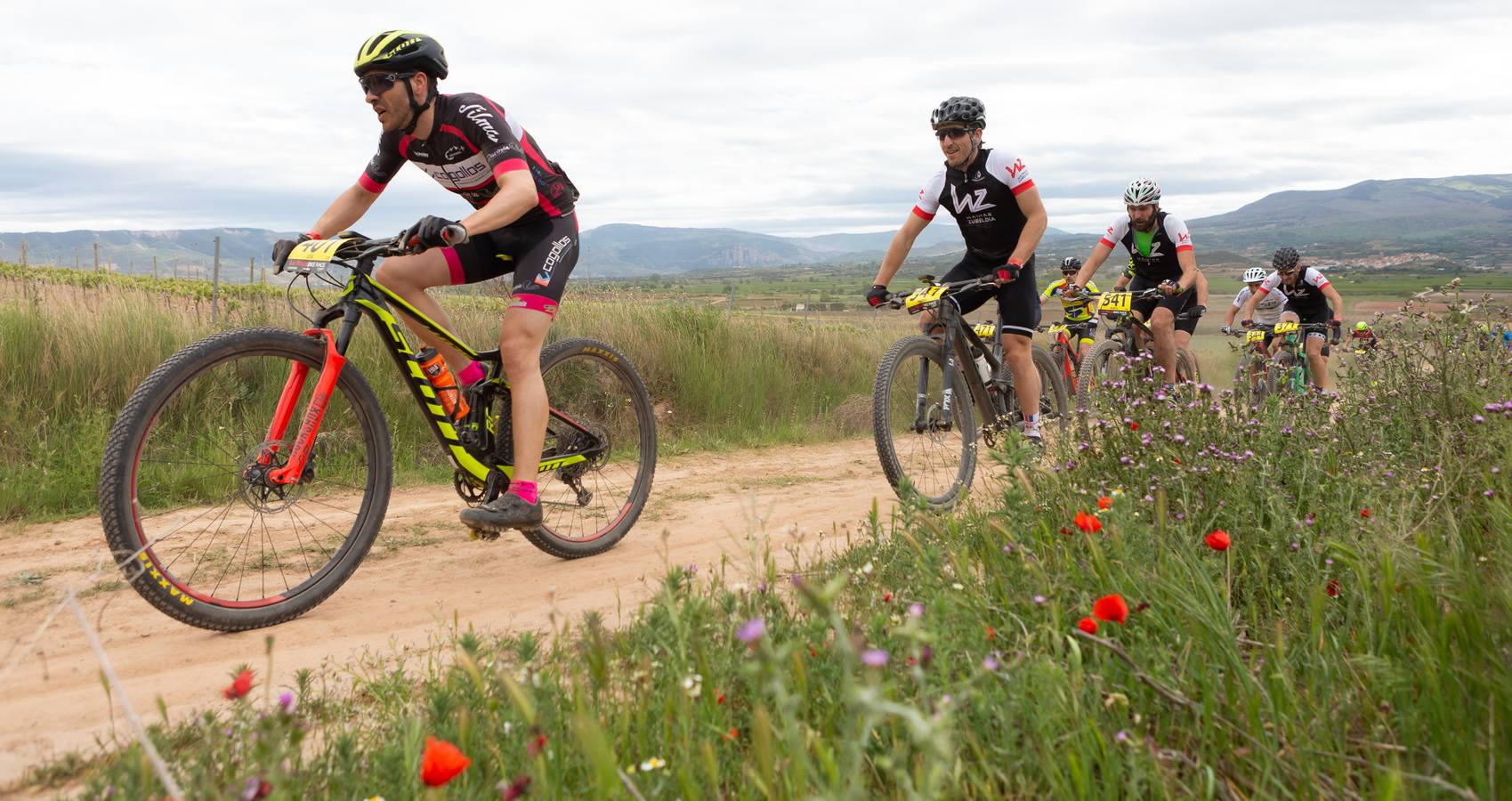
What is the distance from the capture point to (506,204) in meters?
4.16

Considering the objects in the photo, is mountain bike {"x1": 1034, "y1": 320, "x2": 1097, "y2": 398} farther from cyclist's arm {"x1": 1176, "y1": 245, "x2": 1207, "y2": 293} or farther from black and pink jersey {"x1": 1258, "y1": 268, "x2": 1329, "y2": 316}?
black and pink jersey {"x1": 1258, "y1": 268, "x2": 1329, "y2": 316}

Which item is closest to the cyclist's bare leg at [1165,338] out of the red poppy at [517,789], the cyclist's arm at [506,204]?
the cyclist's arm at [506,204]

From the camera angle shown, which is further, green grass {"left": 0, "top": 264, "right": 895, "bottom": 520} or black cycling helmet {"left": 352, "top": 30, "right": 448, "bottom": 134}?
green grass {"left": 0, "top": 264, "right": 895, "bottom": 520}

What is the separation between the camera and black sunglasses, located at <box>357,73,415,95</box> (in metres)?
4.11

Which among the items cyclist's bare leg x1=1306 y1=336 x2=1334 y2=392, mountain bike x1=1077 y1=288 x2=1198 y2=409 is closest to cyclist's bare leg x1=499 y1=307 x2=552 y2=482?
mountain bike x1=1077 y1=288 x2=1198 y2=409

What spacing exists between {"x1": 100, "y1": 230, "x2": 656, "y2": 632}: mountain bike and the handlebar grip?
28 centimetres

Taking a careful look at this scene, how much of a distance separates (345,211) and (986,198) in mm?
4273

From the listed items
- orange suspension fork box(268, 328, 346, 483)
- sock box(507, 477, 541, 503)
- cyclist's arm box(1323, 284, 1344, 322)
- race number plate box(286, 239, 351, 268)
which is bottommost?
sock box(507, 477, 541, 503)

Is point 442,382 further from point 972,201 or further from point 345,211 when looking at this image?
point 972,201

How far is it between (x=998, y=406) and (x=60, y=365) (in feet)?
22.5

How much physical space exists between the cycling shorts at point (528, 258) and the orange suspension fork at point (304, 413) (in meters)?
0.90

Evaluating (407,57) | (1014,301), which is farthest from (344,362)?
(1014,301)

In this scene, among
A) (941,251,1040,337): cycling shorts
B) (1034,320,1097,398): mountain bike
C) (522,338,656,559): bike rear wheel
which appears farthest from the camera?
(1034,320,1097,398): mountain bike

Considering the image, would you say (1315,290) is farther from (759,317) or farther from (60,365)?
(60,365)
